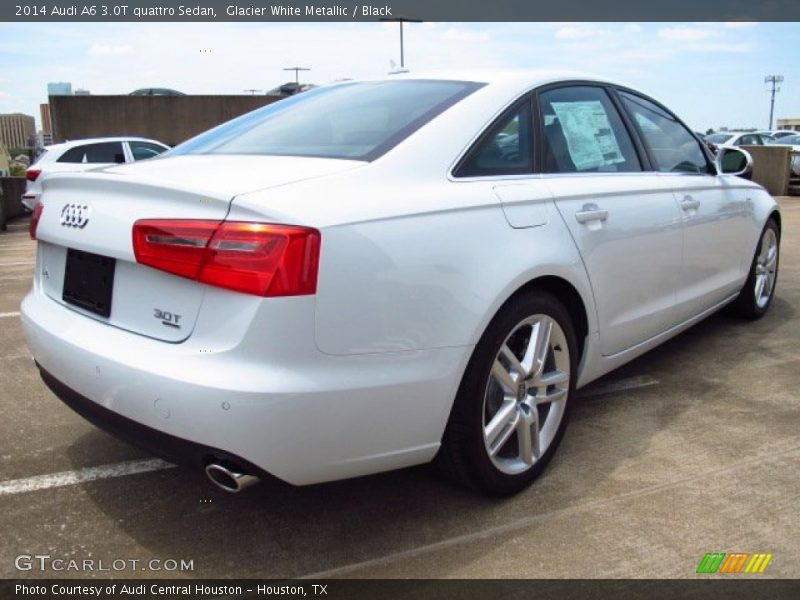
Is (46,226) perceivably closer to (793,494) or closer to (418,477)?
(418,477)

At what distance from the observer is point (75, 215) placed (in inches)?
95.7

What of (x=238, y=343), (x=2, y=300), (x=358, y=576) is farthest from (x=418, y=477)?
(x=2, y=300)

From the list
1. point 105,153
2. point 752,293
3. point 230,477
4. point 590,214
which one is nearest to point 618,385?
point 590,214

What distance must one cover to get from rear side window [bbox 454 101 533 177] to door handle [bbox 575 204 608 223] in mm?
269

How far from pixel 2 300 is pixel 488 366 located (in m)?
5.23

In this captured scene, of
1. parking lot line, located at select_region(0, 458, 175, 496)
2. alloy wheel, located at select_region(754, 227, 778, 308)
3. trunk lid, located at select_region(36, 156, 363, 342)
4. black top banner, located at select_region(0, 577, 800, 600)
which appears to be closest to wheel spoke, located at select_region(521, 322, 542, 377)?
black top banner, located at select_region(0, 577, 800, 600)

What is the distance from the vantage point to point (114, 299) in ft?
7.47

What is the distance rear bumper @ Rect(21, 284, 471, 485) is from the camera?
1.96 m

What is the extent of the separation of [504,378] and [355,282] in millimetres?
782

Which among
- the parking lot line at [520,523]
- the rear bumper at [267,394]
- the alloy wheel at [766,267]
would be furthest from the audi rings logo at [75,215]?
the alloy wheel at [766,267]

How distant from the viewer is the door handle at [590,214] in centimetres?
289

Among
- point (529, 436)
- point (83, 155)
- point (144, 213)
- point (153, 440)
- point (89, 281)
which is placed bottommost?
point (529, 436)

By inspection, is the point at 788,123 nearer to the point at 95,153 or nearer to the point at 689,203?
the point at 95,153

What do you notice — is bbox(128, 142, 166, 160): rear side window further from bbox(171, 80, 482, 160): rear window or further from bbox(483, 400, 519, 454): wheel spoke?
bbox(483, 400, 519, 454): wheel spoke
